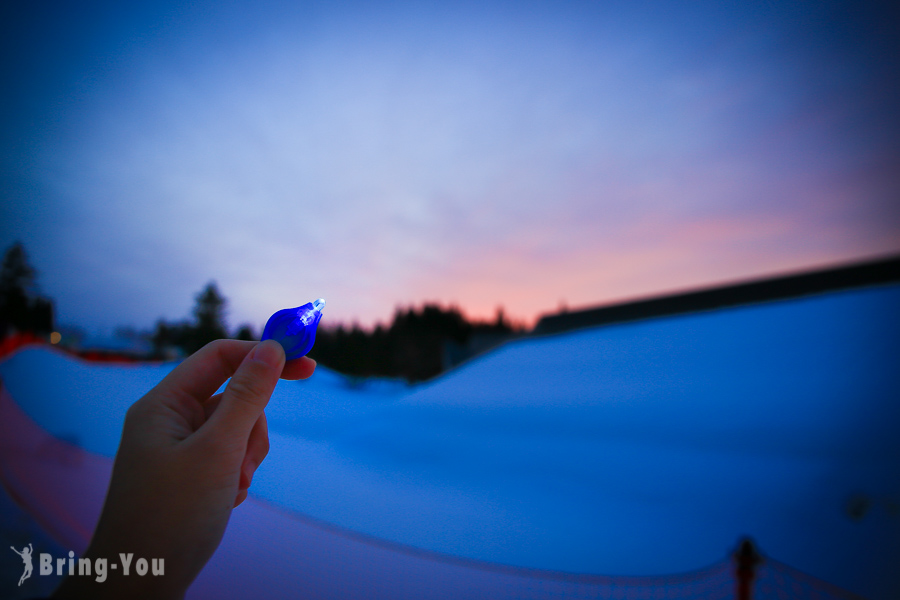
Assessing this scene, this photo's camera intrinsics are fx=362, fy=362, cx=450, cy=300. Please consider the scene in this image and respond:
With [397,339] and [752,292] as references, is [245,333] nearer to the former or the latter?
[752,292]

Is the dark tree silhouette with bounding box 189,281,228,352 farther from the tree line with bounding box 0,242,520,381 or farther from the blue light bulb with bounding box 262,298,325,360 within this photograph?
the tree line with bounding box 0,242,520,381

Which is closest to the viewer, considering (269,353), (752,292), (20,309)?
(269,353)

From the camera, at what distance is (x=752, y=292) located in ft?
31.6

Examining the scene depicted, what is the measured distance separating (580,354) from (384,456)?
20.3ft

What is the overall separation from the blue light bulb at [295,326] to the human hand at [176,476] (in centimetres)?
6

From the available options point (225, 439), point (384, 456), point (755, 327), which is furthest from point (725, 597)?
point (755, 327)

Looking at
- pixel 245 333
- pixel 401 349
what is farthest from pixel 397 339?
pixel 245 333

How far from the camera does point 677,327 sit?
9781 millimetres

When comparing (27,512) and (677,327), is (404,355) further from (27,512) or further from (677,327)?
(27,512)

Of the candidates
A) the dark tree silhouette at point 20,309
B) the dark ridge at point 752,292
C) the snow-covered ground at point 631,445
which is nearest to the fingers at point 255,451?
the snow-covered ground at point 631,445

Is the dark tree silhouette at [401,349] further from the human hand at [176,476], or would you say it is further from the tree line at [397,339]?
the human hand at [176,476]

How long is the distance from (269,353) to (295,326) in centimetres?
10

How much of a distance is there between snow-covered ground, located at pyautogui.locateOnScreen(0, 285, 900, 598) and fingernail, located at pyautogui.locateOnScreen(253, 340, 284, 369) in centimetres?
102

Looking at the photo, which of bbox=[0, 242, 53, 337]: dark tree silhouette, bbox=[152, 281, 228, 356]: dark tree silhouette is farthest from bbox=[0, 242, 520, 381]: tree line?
bbox=[152, 281, 228, 356]: dark tree silhouette
